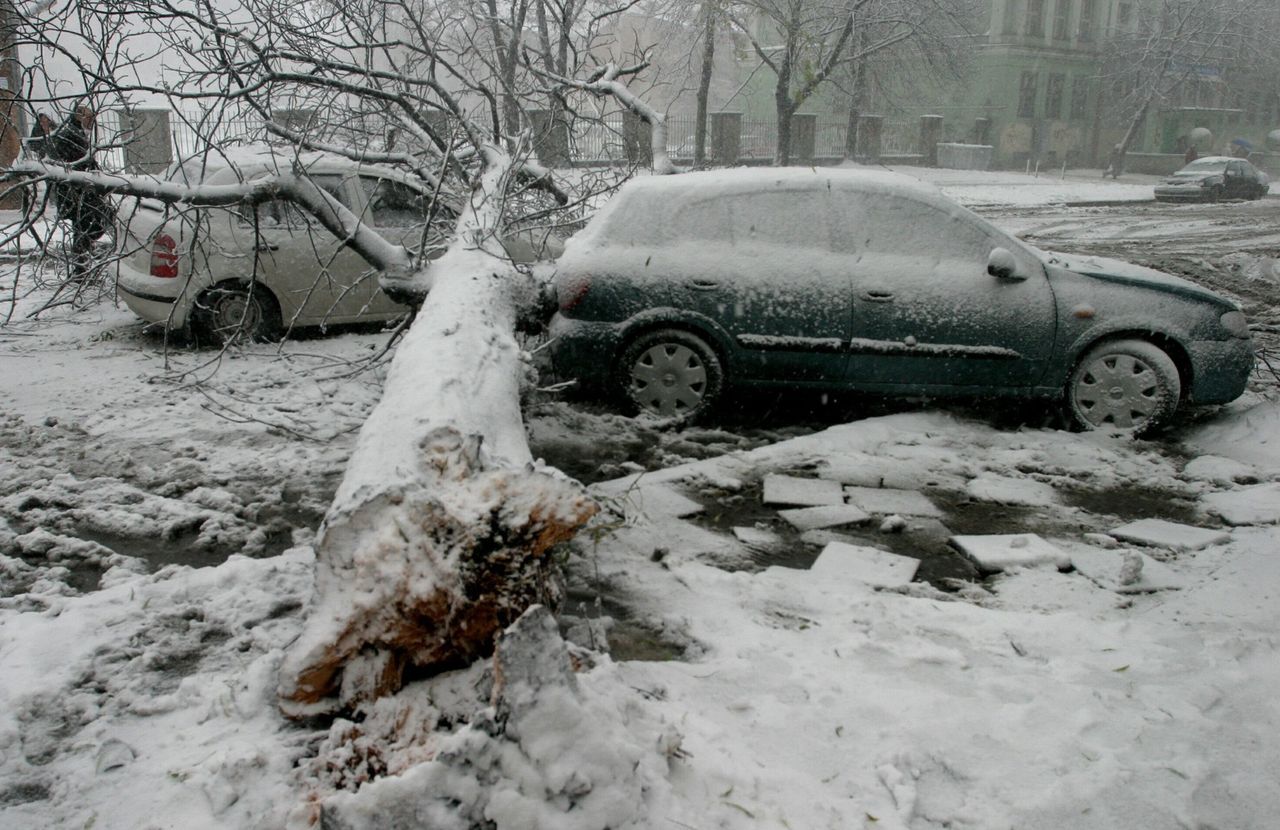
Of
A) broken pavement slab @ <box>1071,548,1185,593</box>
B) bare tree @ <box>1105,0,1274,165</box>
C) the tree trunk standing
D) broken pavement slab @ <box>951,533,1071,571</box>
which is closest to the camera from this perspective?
broken pavement slab @ <box>1071,548,1185,593</box>

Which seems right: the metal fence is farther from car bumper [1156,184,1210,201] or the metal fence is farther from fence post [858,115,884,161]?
car bumper [1156,184,1210,201]

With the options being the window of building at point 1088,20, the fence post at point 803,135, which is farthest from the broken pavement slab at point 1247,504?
the window of building at point 1088,20

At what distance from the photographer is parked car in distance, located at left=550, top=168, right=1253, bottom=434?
5824mm

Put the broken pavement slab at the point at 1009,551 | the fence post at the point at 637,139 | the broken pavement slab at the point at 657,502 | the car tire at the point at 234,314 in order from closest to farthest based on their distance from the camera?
the broken pavement slab at the point at 1009,551, the broken pavement slab at the point at 657,502, the car tire at the point at 234,314, the fence post at the point at 637,139

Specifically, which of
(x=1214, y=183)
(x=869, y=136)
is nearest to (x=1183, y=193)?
(x=1214, y=183)

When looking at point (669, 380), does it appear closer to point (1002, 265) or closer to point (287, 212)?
point (1002, 265)

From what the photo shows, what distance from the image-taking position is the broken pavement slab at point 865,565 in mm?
3965

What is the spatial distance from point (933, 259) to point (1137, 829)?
13.3ft

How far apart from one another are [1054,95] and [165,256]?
41180 millimetres

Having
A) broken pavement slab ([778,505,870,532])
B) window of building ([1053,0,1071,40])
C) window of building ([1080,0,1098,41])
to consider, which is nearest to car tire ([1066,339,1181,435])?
broken pavement slab ([778,505,870,532])

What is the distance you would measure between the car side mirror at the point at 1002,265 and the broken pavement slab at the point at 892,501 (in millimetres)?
1637

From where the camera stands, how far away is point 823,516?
4.70m

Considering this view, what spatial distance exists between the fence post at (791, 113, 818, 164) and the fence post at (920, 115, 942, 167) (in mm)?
5150

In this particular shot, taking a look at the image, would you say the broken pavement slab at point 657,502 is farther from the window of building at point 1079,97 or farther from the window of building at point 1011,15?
the window of building at point 1079,97
